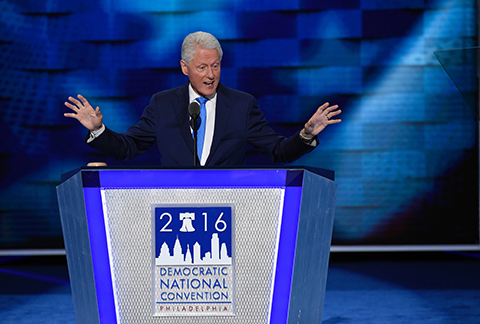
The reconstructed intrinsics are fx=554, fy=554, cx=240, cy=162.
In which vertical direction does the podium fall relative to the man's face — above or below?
below

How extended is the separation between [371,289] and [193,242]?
2337 mm

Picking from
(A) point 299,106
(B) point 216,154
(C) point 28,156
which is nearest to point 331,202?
(B) point 216,154

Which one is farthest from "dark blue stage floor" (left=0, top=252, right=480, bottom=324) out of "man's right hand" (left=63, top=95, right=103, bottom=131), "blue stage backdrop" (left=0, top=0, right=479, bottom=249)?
"man's right hand" (left=63, top=95, right=103, bottom=131)

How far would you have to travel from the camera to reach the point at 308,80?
14.3ft

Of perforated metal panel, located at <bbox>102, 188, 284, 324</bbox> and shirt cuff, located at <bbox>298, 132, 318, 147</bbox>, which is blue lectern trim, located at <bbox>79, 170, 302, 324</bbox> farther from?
shirt cuff, located at <bbox>298, 132, 318, 147</bbox>

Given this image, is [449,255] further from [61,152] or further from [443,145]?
[61,152]

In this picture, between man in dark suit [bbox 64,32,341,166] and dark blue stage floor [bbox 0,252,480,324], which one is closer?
man in dark suit [bbox 64,32,341,166]

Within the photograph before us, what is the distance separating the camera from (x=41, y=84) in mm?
4371

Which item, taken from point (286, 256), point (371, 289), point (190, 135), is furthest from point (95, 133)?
point (371, 289)

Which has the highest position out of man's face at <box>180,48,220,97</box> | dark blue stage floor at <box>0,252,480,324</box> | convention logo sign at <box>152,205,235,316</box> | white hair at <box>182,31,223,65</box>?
white hair at <box>182,31,223,65</box>

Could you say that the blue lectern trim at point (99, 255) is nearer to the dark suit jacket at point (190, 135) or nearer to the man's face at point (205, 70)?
the dark suit jacket at point (190, 135)

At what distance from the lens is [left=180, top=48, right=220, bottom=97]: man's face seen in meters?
1.84

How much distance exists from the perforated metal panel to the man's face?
68cm

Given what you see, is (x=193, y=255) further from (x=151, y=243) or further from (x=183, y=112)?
(x=183, y=112)
